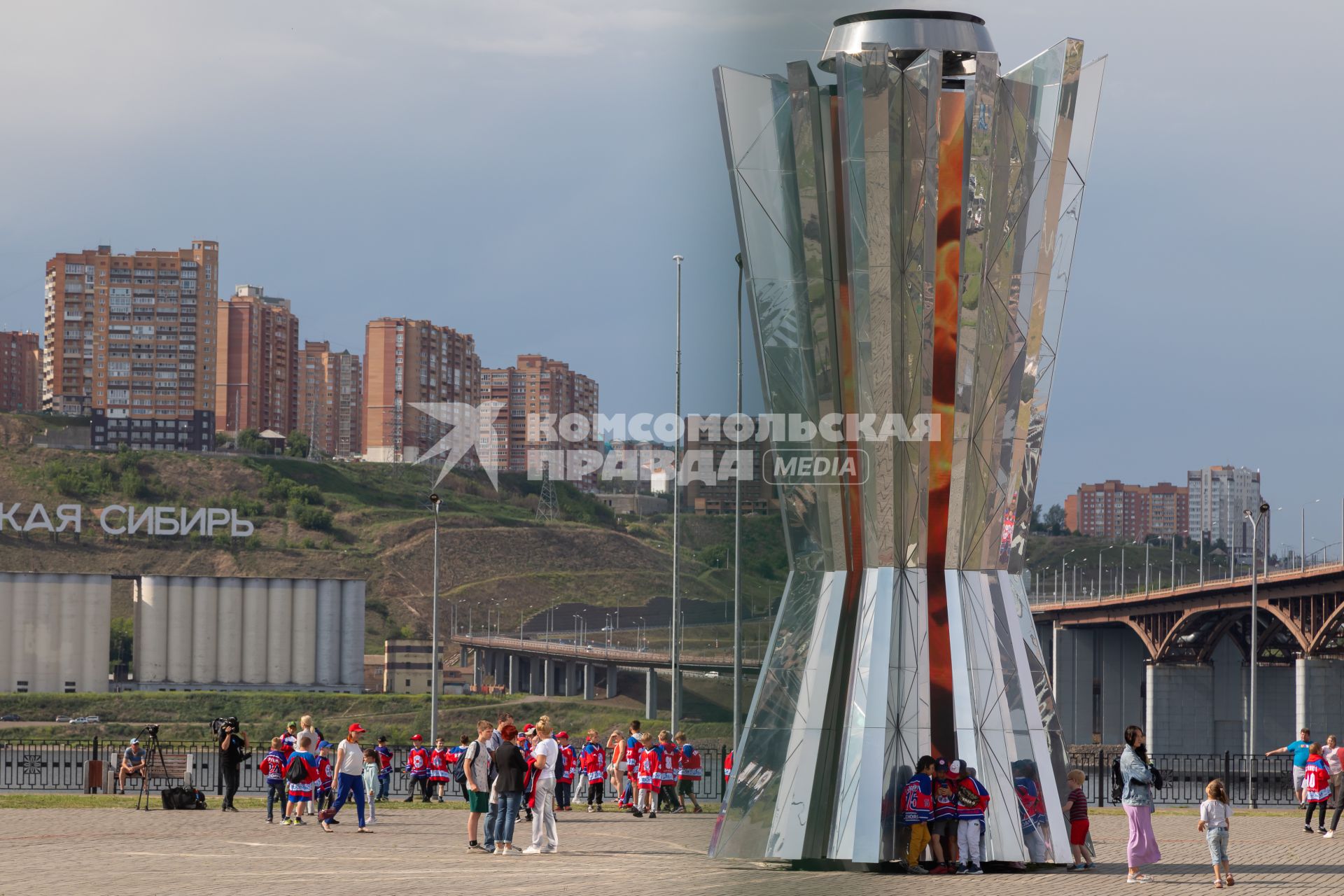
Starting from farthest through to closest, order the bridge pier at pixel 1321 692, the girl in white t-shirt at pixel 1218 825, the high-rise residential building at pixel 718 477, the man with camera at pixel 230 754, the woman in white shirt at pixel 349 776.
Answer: the bridge pier at pixel 1321 692
the man with camera at pixel 230 754
the woman in white shirt at pixel 349 776
the girl in white t-shirt at pixel 1218 825
the high-rise residential building at pixel 718 477

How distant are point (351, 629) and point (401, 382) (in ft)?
242

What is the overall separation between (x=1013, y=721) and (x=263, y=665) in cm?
10781

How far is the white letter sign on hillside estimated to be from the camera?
140000 mm

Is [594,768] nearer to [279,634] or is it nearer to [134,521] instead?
[279,634]

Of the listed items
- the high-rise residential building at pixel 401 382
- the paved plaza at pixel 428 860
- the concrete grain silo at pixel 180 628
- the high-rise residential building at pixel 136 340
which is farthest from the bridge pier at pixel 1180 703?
the high-rise residential building at pixel 136 340

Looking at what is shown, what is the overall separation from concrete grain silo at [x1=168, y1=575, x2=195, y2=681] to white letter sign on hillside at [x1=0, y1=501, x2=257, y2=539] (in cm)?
2452

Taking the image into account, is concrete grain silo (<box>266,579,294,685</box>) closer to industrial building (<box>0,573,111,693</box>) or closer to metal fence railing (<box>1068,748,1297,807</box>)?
industrial building (<box>0,573,111,693</box>)

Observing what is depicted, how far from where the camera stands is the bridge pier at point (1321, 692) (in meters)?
76.8

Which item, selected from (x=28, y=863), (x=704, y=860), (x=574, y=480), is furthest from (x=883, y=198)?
(x=574, y=480)

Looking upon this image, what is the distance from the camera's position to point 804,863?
17641 millimetres

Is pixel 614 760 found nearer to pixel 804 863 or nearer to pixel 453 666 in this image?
pixel 804 863

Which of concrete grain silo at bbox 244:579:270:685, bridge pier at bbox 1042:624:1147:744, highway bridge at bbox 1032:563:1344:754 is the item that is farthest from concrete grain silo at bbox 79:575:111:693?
bridge pier at bbox 1042:624:1147:744

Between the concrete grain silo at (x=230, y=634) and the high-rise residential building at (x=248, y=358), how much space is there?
244 feet

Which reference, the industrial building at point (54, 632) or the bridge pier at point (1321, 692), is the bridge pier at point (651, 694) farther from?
the industrial building at point (54, 632)
